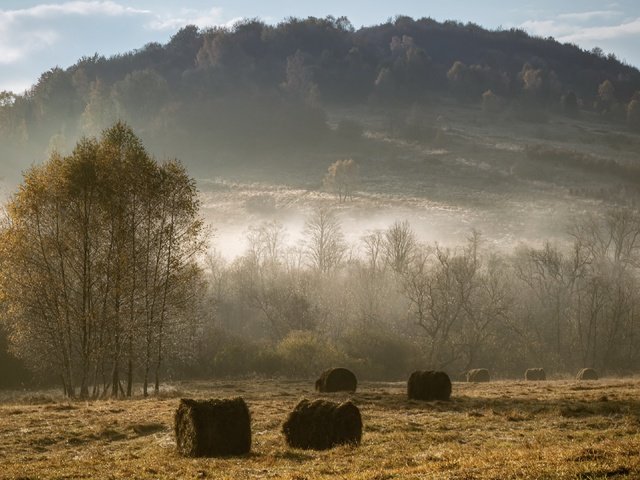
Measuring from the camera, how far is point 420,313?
8162 centimetres

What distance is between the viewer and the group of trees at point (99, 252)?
47.6 meters

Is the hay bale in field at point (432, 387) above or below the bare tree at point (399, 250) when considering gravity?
below

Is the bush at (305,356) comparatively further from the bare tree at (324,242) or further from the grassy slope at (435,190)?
the grassy slope at (435,190)

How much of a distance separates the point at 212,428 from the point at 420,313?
197 feet

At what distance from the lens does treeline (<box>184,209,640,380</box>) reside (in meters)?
76.5

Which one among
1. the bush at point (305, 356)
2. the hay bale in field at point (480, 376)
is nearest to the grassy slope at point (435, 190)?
the bush at point (305, 356)

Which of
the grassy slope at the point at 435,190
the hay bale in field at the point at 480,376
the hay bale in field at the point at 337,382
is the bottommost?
the hay bale in field at the point at 480,376

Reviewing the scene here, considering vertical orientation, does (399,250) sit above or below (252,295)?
above

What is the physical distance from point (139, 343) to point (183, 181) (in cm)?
1113

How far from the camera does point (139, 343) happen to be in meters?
50.6

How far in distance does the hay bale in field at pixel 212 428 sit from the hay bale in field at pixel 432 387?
17.2 meters

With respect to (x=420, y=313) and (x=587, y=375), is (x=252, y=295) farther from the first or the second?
(x=587, y=375)

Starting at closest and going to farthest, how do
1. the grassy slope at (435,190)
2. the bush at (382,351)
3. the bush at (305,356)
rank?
the bush at (305,356), the bush at (382,351), the grassy slope at (435,190)

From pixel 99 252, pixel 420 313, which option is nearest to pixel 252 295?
pixel 420 313
